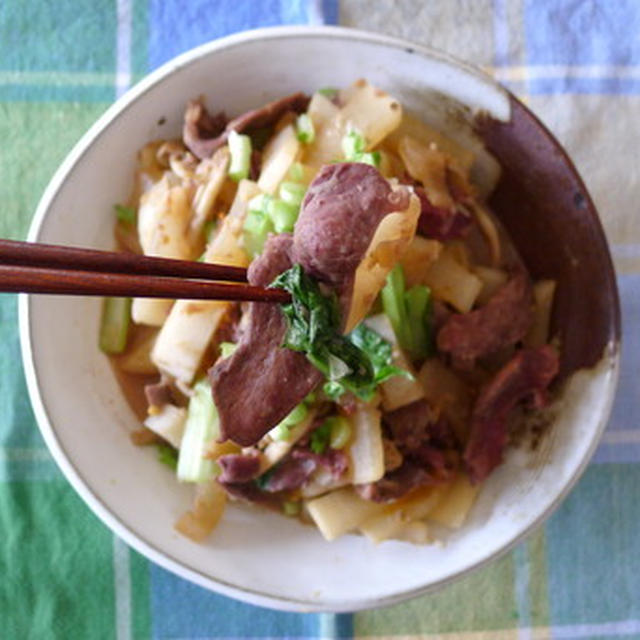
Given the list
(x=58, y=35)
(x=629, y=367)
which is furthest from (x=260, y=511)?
(x=58, y=35)

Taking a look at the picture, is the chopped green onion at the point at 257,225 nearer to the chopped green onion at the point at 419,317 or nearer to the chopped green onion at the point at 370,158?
the chopped green onion at the point at 370,158

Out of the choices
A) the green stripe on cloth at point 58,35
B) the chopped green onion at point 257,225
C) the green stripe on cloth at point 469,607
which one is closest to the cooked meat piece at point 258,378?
the chopped green onion at point 257,225

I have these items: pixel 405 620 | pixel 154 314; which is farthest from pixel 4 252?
pixel 405 620

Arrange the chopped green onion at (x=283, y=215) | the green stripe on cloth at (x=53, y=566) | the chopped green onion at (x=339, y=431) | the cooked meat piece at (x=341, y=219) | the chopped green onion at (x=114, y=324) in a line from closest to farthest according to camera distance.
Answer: the cooked meat piece at (x=341, y=219)
the chopped green onion at (x=283, y=215)
the chopped green onion at (x=339, y=431)
the chopped green onion at (x=114, y=324)
the green stripe on cloth at (x=53, y=566)

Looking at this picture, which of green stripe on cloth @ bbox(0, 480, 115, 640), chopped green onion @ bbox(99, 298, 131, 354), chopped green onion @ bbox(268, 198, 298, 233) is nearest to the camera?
chopped green onion @ bbox(268, 198, 298, 233)

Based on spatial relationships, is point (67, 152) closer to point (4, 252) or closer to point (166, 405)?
point (166, 405)

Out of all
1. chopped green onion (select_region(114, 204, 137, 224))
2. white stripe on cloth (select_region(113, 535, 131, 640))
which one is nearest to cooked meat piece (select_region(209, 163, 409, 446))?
chopped green onion (select_region(114, 204, 137, 224))

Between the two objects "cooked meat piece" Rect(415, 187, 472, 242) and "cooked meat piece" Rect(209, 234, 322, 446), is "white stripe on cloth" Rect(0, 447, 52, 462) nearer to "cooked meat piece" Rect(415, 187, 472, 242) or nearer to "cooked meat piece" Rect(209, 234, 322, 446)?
"cooked meat piece" Rect(209, 234, 322, 446)
